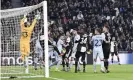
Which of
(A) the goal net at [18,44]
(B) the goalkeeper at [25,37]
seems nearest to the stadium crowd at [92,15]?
(A) the goal net at [18,44]

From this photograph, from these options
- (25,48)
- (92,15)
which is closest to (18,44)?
(25,48)

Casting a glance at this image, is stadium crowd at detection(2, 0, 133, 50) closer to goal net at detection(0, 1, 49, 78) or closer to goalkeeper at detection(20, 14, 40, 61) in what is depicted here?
goal net at detection(0, 1, 49, 78)

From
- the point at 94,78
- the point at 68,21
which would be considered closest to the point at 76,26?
the point at 68,21

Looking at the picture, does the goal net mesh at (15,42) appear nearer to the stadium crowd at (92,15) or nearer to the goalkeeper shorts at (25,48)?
the goalkeeper shorts at (25,48)

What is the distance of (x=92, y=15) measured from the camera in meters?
38.4

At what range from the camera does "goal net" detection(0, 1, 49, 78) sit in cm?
1980

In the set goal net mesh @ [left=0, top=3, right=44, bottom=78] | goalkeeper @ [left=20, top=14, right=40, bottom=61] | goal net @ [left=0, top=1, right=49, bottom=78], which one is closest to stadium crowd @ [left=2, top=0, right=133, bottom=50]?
goal net @ [left=0, top=1, right=49, bottom=78]

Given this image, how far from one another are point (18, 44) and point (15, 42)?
0.16 metres

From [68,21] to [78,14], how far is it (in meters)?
1.31

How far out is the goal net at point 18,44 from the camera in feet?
65.0

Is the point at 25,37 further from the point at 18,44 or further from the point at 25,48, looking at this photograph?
the point at 18,44

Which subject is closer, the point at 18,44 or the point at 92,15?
the point at 18,44

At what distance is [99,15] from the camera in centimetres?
3853

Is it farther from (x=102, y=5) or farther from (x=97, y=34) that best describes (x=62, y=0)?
(x=97, y=34)
